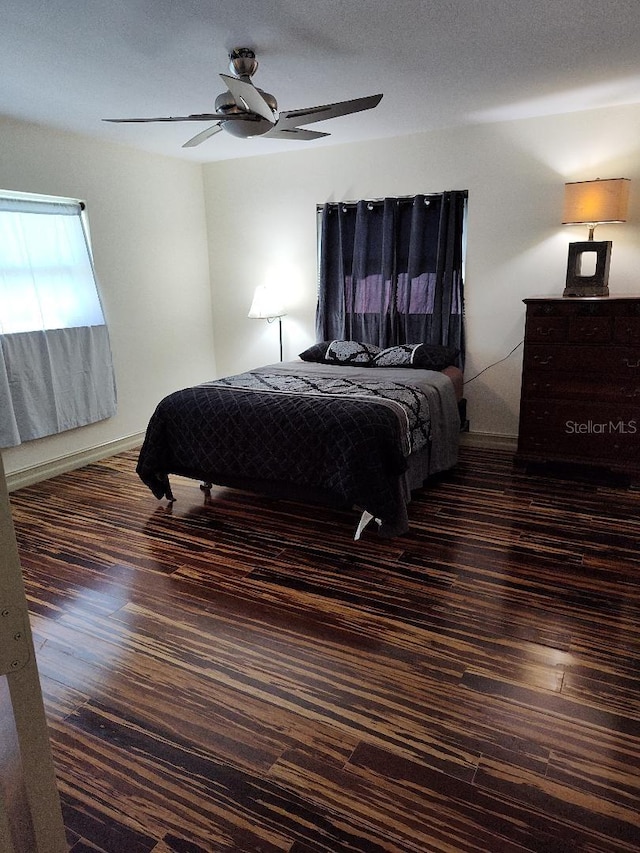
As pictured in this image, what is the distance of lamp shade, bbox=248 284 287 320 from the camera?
16.1 ft

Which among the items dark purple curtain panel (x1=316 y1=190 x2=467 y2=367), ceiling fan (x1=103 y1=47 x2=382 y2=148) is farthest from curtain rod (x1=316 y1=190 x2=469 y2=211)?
ceiling fan (x1=103 y1=47 x2=382 y2=148)

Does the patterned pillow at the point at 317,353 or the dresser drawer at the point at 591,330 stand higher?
the dresser drawer at the point at 591,330

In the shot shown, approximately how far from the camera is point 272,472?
3162 millimetres

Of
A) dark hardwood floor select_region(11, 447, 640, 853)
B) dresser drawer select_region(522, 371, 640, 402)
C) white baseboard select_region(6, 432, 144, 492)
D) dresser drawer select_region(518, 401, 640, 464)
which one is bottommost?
dark hardwood floor select_region(11, 447, 640, 853)

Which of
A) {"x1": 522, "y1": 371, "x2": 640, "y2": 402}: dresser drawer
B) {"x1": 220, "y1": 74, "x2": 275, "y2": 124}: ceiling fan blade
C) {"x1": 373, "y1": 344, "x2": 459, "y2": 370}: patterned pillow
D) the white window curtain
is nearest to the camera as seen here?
{"x1": 220, "y1": 74, "x2": 275, "y2": 124}: ceiling fan blade

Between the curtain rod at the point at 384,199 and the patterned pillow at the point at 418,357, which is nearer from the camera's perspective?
the patterned pillow at the point at 418,357

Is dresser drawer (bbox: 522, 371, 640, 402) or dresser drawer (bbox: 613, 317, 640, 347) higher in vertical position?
dresser drawer (bbox: 613, 317, 640, 347)

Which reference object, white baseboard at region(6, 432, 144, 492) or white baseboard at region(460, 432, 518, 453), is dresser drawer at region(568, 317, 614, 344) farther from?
white baseboard at region(6, 432, 144, 492)

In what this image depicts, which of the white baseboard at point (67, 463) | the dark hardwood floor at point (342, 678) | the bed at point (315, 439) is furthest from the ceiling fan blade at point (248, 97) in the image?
the white baseboard at point (67, 463)

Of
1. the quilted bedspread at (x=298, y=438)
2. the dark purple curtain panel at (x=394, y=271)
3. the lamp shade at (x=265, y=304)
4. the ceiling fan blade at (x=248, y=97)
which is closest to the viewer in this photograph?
the ceiling fan blade at (x=248, y=97)

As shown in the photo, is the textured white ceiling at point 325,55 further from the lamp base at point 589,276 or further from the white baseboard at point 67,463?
the white baseboard at point 67,463

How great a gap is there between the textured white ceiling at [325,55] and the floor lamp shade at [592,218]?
1.80ft

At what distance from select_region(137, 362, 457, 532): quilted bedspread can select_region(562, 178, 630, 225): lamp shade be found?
1.56 meters

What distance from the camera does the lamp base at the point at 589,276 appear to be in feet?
12.2
